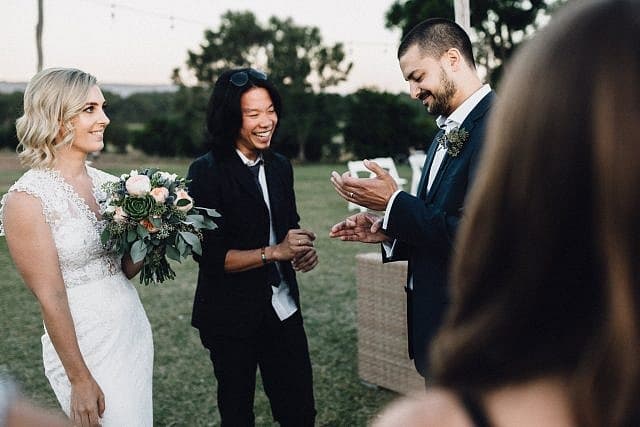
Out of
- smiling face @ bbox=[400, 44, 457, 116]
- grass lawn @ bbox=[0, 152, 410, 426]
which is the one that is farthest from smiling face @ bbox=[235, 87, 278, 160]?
grass lawn @ bbox=[0, 152, 410, 426]

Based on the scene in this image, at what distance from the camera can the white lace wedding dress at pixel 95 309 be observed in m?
2.79

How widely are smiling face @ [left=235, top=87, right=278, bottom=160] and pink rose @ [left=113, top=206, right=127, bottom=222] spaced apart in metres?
0.77

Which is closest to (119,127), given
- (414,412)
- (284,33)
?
(284,33)

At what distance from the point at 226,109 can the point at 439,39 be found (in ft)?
3.70

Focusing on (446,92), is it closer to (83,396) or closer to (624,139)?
(83,396)

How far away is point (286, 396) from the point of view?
3.46 m

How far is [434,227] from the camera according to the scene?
2.77 meters

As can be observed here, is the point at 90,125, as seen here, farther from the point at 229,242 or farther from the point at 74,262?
the point at 229,242

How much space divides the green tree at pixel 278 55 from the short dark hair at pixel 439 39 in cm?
4013

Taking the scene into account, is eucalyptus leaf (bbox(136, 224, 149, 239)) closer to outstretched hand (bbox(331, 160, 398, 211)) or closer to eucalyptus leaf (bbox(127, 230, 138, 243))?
eucalyptus leaf (bbox(127, 230, 138, 243))

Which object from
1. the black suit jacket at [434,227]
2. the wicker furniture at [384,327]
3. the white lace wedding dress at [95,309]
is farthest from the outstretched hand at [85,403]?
the wicker furniture at [384,327]

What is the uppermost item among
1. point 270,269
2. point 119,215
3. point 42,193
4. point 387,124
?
point 42,193

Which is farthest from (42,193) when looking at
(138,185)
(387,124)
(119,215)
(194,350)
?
(387,124)

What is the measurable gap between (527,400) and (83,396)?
2327 mm
